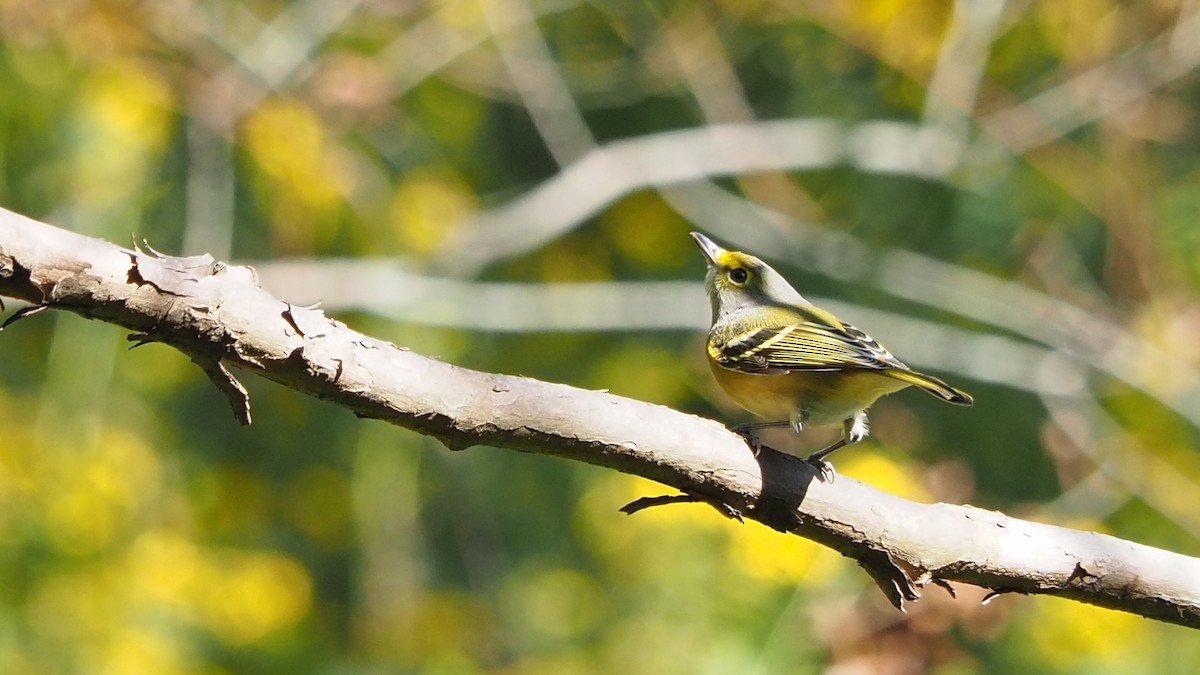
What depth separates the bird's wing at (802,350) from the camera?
2459 millimetres

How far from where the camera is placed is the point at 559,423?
5.38ft

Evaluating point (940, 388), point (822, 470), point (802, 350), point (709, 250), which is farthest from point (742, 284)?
point (822, 470)

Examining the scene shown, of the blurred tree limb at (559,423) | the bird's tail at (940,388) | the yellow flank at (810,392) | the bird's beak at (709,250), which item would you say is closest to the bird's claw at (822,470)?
the blurred tree limb at (559,423)

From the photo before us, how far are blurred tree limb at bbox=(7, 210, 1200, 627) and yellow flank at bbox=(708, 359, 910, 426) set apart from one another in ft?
2.01

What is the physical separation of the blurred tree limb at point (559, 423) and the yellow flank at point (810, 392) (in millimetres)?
613

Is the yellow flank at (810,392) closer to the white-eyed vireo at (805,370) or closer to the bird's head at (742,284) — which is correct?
the white-eyed vireo at (805,370)

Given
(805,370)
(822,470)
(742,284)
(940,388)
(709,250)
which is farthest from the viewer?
(709,250)

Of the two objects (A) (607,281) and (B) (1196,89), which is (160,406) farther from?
(B) (1196,89)

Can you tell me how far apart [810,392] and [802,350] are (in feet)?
0.31

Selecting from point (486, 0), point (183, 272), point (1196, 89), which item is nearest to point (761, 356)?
point (183, 272)

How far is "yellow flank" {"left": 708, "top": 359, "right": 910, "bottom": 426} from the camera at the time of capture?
2.50 m

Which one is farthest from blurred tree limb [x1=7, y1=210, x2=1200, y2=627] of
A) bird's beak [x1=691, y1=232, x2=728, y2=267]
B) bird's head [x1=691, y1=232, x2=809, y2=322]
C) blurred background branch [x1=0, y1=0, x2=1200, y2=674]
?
blurred background branch [x1=0, y1=0, x2=1200, y2=674]

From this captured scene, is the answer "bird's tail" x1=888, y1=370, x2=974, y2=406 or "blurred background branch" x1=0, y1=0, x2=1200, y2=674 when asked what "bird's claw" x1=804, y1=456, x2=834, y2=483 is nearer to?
"bird's tail" x1=888, y1=370, x2=974, y2=406

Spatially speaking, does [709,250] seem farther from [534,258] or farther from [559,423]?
[534,258]
